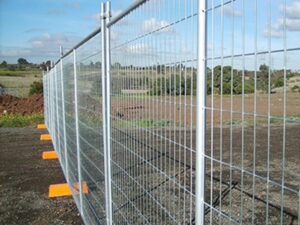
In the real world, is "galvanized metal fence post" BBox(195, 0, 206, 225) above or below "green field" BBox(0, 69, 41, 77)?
below

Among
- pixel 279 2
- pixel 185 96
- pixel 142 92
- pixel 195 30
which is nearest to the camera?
pixel 279 2

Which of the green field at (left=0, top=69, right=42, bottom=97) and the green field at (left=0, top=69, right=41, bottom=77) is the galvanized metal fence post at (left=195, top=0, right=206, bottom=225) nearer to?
the green field at (left=0, top=69, right=42, bottom=97)

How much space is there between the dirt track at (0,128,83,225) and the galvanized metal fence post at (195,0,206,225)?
4.22 meters

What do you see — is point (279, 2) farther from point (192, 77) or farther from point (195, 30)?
point (192, 77)

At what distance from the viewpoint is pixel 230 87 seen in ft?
6.10

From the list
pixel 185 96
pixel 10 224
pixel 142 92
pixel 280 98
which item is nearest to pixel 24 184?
pixel 10 224

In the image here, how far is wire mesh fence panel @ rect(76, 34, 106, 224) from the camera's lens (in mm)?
4402

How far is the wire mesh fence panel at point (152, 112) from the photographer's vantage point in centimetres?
225

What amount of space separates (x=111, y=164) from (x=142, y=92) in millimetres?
1200

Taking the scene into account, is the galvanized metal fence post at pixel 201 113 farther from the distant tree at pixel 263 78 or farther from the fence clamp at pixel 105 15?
the fence clamp at pixel 105 15

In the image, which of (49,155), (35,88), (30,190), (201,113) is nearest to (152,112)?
(201,113)

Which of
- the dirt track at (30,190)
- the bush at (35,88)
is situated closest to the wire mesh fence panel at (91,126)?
the dirt track at (30,190)

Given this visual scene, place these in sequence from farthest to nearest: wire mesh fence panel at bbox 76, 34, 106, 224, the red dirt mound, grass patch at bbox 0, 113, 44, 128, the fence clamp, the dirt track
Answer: the red dirt mound
grass patch at bbox 0, 113, 44, 128
the dirt track
wire mesh fence panel at bbox 76, 34, 106, 224
the fence clamp

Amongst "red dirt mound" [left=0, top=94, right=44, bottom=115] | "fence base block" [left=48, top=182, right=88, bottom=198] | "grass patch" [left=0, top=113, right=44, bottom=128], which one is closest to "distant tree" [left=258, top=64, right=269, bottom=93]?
"fence base block" [left=48, top=182, right=88, bottom=198]
